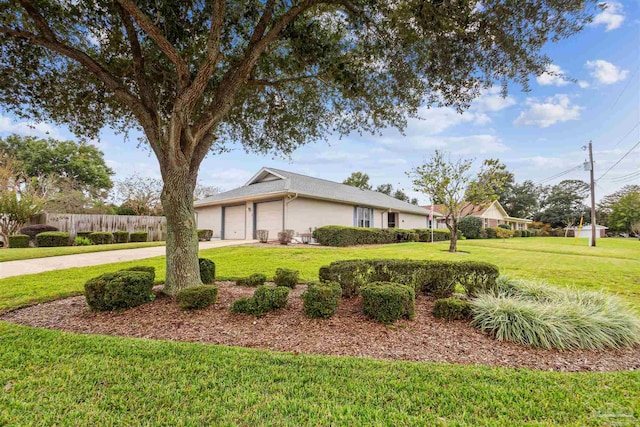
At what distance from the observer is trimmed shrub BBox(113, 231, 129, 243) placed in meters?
15.9

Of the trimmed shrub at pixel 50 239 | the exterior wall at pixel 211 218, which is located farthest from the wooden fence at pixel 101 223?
the exterior wall at pixel 211 218

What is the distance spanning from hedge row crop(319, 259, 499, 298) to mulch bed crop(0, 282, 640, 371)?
46 centimetres

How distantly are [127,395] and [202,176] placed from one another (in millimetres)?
30125

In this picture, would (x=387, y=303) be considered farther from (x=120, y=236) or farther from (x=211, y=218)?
(x=211, y=218)

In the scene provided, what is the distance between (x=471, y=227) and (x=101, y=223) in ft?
101

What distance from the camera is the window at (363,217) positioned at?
2028cm

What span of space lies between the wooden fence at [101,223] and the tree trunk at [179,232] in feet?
36.9

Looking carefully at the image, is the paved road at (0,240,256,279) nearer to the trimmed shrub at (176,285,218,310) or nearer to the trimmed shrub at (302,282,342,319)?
the trimmed shrub at (176,285,218,310)

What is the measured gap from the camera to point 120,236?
16000mm

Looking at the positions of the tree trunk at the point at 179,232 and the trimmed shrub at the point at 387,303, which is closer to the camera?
the trimmed shrub at the point at 387,303

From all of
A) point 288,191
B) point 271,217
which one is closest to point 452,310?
point 288,191

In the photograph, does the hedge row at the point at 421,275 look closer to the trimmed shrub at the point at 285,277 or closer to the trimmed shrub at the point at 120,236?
the trimmed shrub at the point at 285,277

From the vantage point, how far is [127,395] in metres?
2.23

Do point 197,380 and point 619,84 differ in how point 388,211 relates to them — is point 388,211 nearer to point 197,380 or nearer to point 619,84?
point 619,84
